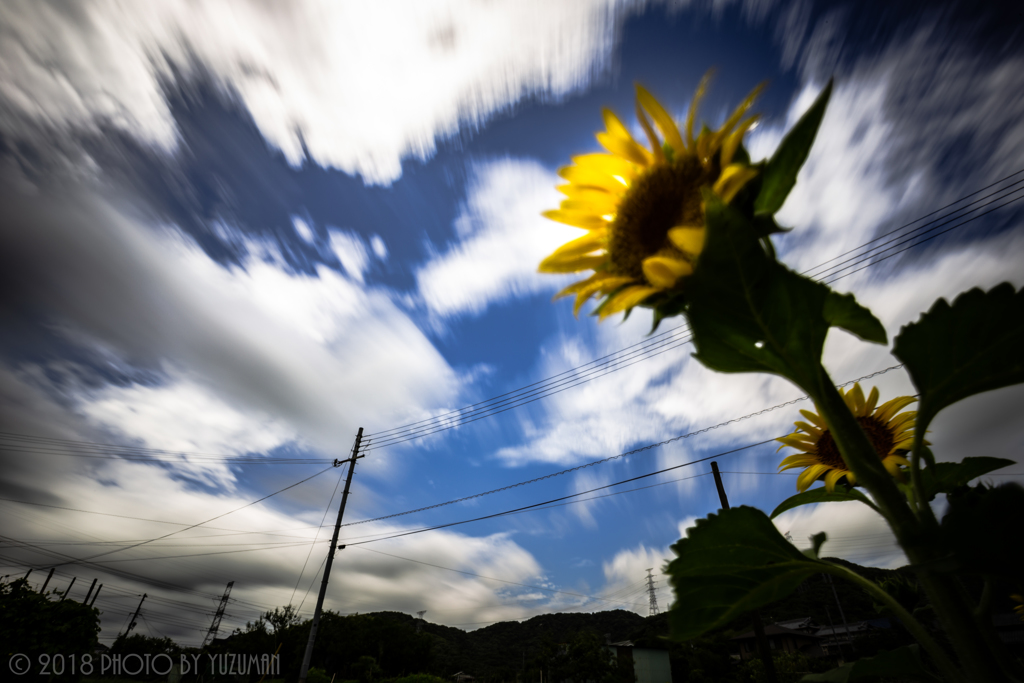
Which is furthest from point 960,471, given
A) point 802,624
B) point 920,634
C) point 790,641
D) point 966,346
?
point 802,624

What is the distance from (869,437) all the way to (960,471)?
1.52ft

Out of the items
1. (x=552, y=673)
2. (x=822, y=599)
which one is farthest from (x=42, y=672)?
(x=822, y=599)

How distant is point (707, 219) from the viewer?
0.48 metres

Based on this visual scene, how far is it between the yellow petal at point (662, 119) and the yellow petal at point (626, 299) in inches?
12.1

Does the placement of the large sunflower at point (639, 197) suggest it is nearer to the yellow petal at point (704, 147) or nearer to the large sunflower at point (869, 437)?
the yellow petal at point (704, 147)

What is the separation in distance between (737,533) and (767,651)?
574 inches

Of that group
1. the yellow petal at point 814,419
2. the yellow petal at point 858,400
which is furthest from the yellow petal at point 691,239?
the yellow petal at point 858,400

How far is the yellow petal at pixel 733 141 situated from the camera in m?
0.70

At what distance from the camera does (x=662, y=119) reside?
840 millimetres

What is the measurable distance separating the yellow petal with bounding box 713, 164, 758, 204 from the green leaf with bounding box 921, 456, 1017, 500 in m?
0.69

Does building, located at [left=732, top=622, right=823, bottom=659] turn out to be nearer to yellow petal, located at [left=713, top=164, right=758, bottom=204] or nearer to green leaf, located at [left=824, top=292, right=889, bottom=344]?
green leaf, located at [left=824, top=292, right=889, bottom=344]

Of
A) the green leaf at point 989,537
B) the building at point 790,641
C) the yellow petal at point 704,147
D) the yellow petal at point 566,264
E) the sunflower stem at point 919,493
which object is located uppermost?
the building at point 790,641

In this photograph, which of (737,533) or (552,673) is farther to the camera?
(552,673)

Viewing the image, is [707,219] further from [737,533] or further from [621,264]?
[737,533]
